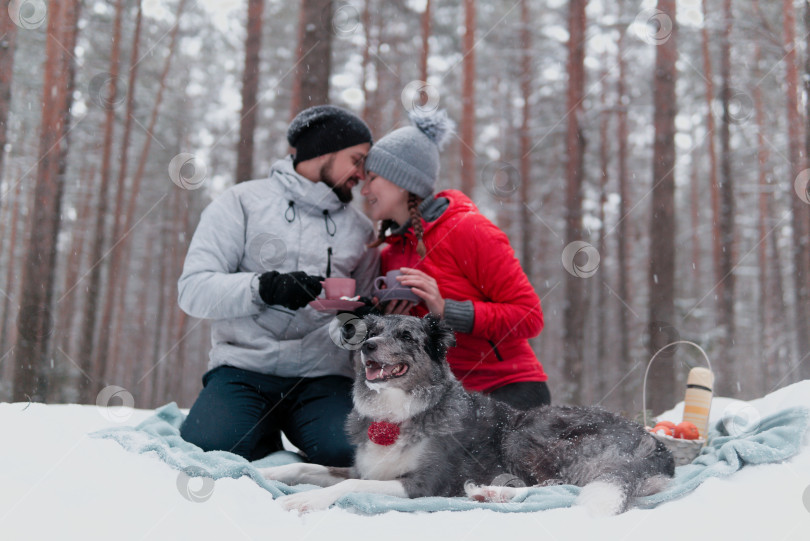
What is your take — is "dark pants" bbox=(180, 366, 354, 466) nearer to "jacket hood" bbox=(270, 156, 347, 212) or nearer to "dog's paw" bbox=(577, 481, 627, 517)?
"jacket hood" bbox=(270, 156, 347, 212)

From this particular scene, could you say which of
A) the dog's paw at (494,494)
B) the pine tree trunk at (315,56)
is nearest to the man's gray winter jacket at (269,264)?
the dog's paw at (494,494)

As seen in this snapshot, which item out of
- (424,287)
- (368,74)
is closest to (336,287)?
(424,287)

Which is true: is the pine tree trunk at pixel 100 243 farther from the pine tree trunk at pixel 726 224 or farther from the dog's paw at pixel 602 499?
the pine tree trunk at pixel 726 224

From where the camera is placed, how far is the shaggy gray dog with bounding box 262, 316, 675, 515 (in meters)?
3.15

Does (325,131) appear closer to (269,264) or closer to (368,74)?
(269,264)

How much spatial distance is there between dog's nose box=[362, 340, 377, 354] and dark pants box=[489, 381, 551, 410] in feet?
4.43

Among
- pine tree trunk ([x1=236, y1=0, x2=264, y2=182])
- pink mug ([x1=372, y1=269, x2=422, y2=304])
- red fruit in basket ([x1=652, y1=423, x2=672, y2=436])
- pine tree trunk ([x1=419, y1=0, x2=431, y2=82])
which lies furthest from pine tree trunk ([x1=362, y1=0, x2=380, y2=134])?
red fruit in basket ([x1=652, y1=423, x2=672, y2=436])

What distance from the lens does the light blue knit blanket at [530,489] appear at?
275 centimetres

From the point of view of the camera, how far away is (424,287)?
4.01m

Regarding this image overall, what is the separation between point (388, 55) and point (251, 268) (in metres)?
15.3

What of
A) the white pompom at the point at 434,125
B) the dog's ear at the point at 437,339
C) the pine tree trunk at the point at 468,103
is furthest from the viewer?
the pine tree trunk at the point at 468,103

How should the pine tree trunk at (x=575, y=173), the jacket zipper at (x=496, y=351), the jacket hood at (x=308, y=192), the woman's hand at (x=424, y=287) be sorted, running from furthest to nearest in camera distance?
the pine tree trunk at (x=575, y=173)
the jacket hood at (x=308, y=192)
the jacket zipper at (x=496, y=351)
the woman's hand at (x=424, y=287)

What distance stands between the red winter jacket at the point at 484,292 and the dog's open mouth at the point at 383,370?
908 millimetres

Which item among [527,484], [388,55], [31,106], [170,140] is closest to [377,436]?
[527,484]
